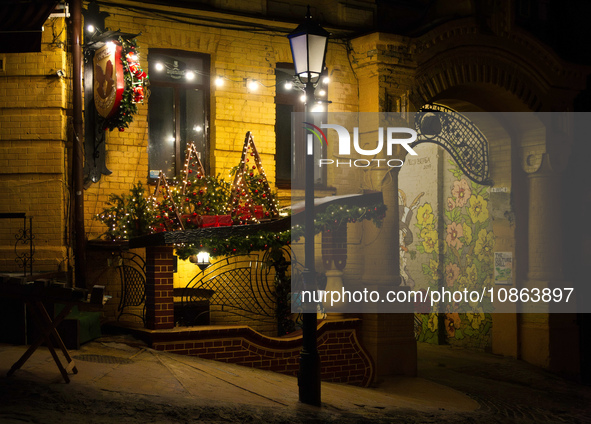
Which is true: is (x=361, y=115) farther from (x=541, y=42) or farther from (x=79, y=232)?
(x=79, y=232)

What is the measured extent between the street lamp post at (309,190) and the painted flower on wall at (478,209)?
27.6ft

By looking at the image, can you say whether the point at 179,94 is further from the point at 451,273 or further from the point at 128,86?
the point at 451,273

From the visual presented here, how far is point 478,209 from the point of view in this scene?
51.2ft

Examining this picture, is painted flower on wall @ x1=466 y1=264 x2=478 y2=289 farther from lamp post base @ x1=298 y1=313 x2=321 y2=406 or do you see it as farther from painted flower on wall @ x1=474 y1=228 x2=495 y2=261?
lamp post base @ x1=298 y1=313 x2=321 y2=406

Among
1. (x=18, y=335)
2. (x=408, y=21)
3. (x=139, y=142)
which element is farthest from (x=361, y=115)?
(x=18, y=335)

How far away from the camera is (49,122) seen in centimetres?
1038

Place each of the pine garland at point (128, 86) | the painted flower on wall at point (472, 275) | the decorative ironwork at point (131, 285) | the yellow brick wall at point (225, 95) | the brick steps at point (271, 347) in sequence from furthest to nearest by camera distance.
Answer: the painted flower on wall at point (472, 275) → the yellow brick wall at point (225, 95) → the decorative ironwork at point (131, 285) → the pine garland at point (128, 86) → the brick steps at point (271, 347)

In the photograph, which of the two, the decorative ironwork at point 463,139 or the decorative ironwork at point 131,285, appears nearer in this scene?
the decorative ironwork at point 131,285

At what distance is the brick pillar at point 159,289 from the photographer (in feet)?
31.0

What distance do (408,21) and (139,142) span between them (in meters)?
6.01

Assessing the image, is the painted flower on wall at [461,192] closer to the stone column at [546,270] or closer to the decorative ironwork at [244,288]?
the stone column at [546,270]

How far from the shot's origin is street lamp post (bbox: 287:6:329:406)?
25.8 ft

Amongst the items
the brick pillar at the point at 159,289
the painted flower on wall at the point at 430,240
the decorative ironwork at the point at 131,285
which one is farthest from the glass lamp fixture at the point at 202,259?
the painted flower on wall at the point at 430,240

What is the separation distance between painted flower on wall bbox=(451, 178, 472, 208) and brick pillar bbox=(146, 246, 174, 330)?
8.74 meters
